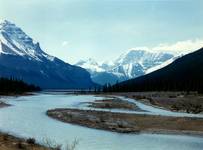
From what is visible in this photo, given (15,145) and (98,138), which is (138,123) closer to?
(98,138)

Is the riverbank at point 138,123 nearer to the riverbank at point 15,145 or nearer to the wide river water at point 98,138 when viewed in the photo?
the wide river water at point 98,138

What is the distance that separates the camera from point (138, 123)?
7819cm

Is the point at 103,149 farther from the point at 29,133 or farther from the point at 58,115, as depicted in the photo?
the point at 58,115

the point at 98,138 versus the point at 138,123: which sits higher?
the point at 138,123

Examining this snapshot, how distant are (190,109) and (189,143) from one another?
55051 millimetres

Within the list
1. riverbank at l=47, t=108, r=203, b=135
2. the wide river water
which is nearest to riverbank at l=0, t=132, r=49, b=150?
the wide river water

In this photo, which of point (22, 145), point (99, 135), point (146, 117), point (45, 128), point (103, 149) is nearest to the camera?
point (22, 145)

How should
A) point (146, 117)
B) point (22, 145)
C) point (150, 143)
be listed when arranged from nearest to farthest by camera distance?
point (22, 145), point (150, 143), point (146, 117)

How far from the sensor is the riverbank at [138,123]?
229 ft

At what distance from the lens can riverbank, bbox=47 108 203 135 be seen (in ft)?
229

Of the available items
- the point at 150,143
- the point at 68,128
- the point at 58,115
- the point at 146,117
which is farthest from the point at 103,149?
the point at 58,115

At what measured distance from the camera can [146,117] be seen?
282ft

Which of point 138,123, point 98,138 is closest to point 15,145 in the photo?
point 98,138

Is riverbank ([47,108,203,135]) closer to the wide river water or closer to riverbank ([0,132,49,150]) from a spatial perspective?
the wide river water
